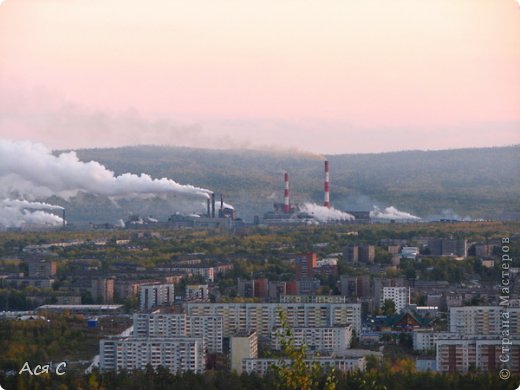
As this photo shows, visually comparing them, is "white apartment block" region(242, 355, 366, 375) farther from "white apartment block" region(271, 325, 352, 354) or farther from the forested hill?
the forested hill

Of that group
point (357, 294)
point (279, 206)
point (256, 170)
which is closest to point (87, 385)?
point (357, 294)

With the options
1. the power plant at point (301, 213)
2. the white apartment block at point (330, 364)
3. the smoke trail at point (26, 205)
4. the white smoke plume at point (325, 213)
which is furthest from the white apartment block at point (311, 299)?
the smoke trail at point (26, 205)

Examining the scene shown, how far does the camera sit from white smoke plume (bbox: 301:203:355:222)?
4350 cm

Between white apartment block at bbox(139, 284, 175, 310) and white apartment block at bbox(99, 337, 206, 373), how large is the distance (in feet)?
20.0

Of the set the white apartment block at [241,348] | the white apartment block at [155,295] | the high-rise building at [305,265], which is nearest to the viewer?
the white apartment block at [241,348]

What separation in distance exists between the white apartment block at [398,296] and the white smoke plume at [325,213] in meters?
20.8

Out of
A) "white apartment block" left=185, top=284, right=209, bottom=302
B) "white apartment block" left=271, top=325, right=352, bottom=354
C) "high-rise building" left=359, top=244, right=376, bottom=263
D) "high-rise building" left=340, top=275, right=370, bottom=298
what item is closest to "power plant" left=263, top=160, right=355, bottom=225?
"high-rise building" left=359, top=244, right=376, bottom=263

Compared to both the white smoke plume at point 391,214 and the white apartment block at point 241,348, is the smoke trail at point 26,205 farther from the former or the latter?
the white apartment block at point 241,348

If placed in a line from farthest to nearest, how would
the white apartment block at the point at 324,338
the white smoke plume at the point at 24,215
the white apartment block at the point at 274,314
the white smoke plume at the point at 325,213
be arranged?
the white smoke plume at the point at 24,215, the white smoke plume at the point at 325,213, the white apartment block at the point at 274,314, the white apartment block at the point at 324,338

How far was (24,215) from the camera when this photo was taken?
4547 cm

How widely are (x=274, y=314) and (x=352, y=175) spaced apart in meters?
31.1

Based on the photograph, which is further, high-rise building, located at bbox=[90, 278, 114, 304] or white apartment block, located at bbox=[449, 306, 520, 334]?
high-rise building, located at bbox=[90, 278, 114, 304]

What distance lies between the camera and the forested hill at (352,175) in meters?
46.1

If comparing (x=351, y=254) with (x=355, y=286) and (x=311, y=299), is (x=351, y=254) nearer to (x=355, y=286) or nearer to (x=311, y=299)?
(x=355, y=286)
